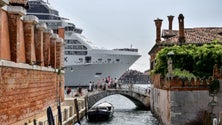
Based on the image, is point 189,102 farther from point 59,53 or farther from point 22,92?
point 59,53

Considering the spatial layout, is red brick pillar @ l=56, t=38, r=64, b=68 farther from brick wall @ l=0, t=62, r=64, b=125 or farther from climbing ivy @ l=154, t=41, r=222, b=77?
climbing ivy @ l=154, t=41, r=222, b=77

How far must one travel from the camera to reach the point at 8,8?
59.3 feet

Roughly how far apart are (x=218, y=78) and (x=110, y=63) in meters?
56.3

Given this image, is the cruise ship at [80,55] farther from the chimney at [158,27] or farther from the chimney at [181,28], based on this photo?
the chimney at [181,28]

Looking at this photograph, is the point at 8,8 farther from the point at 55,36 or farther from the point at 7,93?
the point at 55,36

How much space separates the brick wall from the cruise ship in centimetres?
4885

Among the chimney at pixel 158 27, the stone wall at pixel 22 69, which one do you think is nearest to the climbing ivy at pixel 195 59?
the stone wall at pixel 22 69

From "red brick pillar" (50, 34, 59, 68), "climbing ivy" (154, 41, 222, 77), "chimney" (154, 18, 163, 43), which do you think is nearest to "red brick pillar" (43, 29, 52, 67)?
"red brick pillar" (50, 34, 59, 68)

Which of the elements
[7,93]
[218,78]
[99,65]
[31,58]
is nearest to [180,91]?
[218,78]

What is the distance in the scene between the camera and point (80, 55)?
245 ft

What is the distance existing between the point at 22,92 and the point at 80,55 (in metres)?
56.3

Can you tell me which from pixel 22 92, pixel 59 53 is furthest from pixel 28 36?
pixel 59 53

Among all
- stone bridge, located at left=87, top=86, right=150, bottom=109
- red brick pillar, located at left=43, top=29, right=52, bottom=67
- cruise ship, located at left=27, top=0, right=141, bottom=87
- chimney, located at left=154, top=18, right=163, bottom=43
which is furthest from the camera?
cruise ship, located at left=27, top=0, right=141, bottom=87

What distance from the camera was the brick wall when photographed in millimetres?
16062
